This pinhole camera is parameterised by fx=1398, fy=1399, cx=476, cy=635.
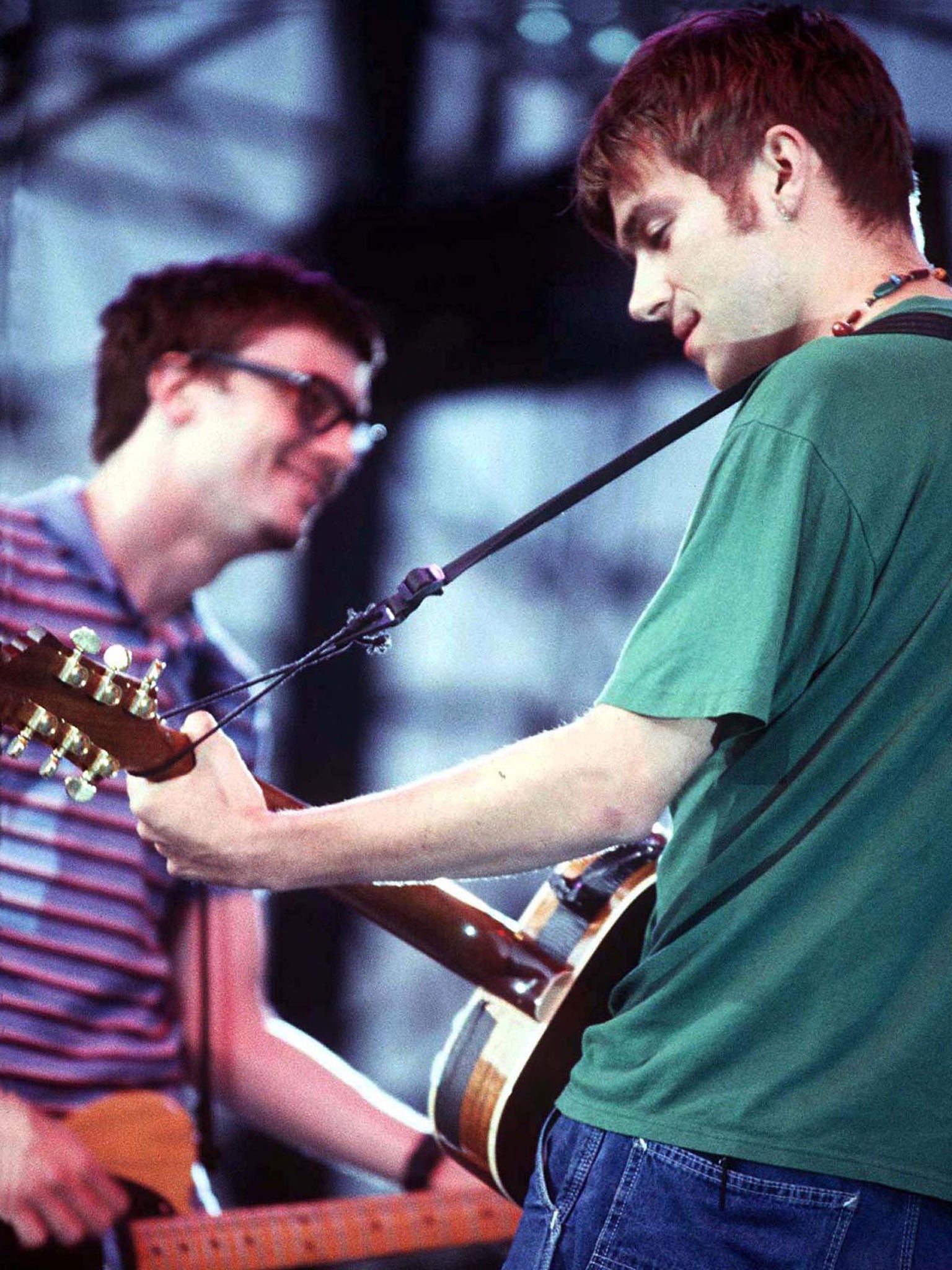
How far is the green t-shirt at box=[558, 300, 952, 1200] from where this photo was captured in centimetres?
138

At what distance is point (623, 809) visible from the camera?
4.62 feet

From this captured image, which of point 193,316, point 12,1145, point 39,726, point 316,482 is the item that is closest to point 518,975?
point 39,726

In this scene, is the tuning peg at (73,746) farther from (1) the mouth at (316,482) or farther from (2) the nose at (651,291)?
(1) the mouth at (316,482)

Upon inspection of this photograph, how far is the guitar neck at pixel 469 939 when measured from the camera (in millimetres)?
2111

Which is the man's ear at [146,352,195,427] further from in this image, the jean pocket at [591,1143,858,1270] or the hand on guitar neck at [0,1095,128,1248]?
the jean pocket at [591,1143,858,1270]

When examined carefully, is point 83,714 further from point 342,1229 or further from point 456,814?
point 342,1229

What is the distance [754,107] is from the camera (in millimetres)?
1652

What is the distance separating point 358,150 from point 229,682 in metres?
1.25

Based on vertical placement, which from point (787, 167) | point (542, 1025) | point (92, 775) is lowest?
point (542, 1025)

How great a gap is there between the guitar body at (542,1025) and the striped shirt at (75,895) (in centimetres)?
101

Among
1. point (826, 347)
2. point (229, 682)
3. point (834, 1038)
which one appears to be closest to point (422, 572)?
point (826, 347)

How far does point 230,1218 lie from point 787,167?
234 centimetres

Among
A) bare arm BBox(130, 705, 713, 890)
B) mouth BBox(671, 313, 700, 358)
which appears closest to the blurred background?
mouth BBox(671, 313, 700, 358)

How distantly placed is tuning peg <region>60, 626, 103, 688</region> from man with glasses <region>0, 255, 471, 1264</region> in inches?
55.8
